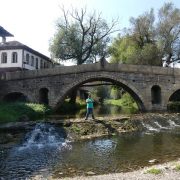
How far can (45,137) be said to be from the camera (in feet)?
57.2

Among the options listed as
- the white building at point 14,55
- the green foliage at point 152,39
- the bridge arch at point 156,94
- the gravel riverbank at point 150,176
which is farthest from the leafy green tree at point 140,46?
the gravel riverbank at point 150,176

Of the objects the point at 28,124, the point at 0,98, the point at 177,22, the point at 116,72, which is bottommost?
the point at 28,124

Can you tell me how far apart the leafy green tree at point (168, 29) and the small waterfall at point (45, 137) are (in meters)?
25.8

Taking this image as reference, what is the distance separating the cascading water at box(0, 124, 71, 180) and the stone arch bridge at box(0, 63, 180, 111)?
12099 millimetres

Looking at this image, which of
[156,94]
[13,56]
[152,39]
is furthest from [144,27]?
[13,56]

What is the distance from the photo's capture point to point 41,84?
31000 mm

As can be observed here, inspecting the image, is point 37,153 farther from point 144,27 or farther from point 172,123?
point 144,27

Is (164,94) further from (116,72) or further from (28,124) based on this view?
(28,124)

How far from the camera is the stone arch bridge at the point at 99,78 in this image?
30.2 meters

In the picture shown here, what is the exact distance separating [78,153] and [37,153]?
1.75 metres

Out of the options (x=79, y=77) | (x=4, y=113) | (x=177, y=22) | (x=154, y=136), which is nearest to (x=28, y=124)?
(x=4, y=113)

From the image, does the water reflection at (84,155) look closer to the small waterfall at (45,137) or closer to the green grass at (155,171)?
the small waterfall at (45,137)

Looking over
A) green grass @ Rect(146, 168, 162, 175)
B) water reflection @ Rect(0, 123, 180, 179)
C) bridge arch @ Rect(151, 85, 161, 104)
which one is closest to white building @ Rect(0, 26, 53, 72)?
bridge arch @ Rect(151, 85, 161, 104)

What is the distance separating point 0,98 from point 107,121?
15.9 m
